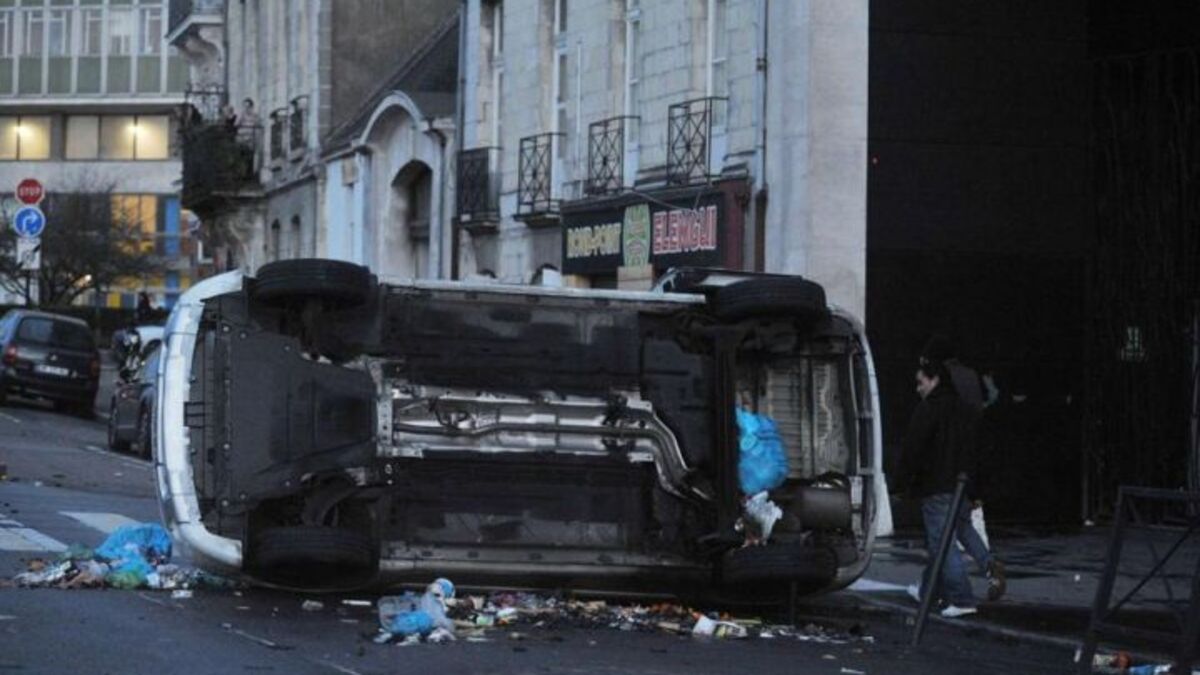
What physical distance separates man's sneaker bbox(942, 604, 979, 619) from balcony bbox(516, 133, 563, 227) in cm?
1394

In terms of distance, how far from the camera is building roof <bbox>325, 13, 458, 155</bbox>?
33.4 metres

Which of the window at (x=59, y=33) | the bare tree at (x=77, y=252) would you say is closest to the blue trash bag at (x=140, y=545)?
the bare tree at (x=77, y=252)

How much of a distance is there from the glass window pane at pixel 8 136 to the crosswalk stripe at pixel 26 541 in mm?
A: 64420

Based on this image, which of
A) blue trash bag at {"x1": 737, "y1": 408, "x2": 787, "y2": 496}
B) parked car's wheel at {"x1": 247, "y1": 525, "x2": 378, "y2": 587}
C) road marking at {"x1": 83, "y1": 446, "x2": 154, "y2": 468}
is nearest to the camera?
parked car's wheel at {"x1": 247, "y1": 525, "x2": 378, "y2": 587}

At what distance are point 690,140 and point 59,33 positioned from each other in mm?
57671

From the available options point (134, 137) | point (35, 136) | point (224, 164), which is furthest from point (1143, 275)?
point (35, 136)

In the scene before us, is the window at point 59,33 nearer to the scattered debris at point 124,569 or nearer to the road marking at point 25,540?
the road marking at point 25,540

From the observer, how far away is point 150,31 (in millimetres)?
78688

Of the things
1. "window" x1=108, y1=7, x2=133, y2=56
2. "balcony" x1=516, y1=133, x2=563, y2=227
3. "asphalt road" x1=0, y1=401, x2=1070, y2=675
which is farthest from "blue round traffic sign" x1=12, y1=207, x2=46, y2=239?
"window" x1=108, y1=7, x2=133, y2=56

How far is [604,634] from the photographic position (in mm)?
12539

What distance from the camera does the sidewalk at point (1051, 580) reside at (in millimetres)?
11328

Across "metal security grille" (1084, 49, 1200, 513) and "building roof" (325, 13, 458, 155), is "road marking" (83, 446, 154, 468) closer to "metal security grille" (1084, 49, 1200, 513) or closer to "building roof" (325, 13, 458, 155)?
"building roof" (325, 13, 458, 155)

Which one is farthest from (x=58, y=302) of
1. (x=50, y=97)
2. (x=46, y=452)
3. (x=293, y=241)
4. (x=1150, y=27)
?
(x=1150, y=27)

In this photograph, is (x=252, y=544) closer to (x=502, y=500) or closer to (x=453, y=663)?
(x=502, y=500)
